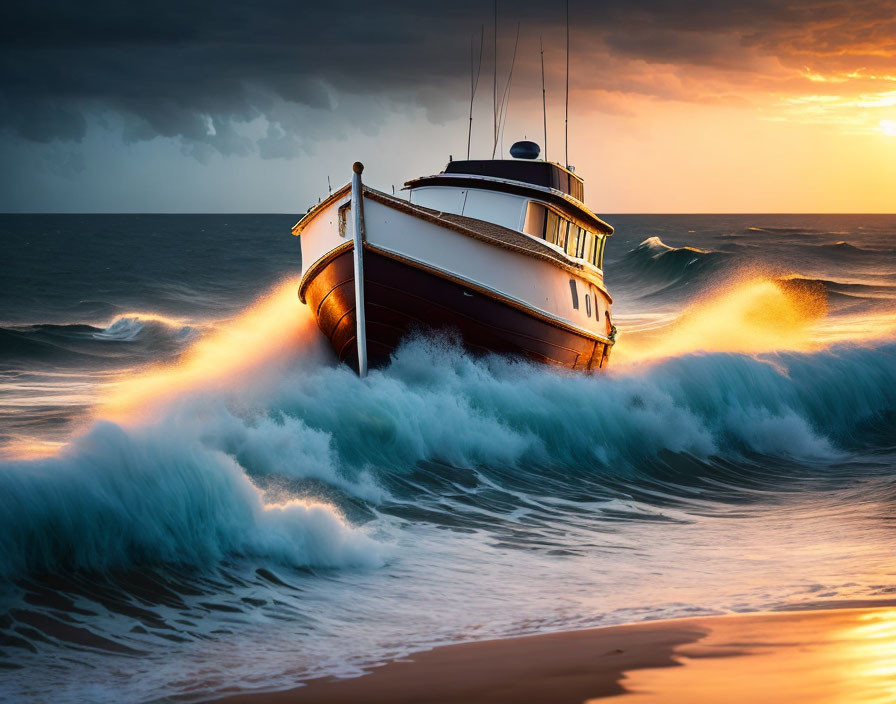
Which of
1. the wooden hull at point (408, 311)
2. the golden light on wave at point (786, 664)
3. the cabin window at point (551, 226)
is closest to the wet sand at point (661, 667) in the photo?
the golden light on wave at point (786, 664)

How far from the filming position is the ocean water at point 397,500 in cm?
689

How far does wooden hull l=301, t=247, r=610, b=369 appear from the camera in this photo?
13.0 meters

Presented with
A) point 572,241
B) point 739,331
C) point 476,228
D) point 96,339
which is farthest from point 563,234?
point 96,339

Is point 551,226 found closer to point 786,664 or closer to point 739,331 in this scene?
point 786,664

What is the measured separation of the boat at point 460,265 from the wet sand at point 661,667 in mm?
7082

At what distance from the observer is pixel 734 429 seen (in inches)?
690

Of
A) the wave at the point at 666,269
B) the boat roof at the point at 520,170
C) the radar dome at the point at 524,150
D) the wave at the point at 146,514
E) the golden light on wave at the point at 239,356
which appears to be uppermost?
the wave at the point at 666,269

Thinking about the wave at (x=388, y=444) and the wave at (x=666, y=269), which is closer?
the wave at (x=388, y=444)

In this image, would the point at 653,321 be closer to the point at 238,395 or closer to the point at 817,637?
the point at 238,395

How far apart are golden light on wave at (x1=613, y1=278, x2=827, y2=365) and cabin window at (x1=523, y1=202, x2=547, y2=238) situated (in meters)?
4.36

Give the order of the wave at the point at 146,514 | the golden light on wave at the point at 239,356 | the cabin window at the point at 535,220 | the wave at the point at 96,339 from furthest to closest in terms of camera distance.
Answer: the wave at the point at 96,339
the cabin window at the point at 535,220
the golden light on wave at the point at 239,356
the wave at the point at 146,514

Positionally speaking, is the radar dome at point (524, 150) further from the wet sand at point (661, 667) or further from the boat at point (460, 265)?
the wet sand at point (661, 667)

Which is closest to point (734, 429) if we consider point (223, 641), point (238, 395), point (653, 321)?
point (238, 395)

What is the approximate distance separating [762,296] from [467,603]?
979 inches
